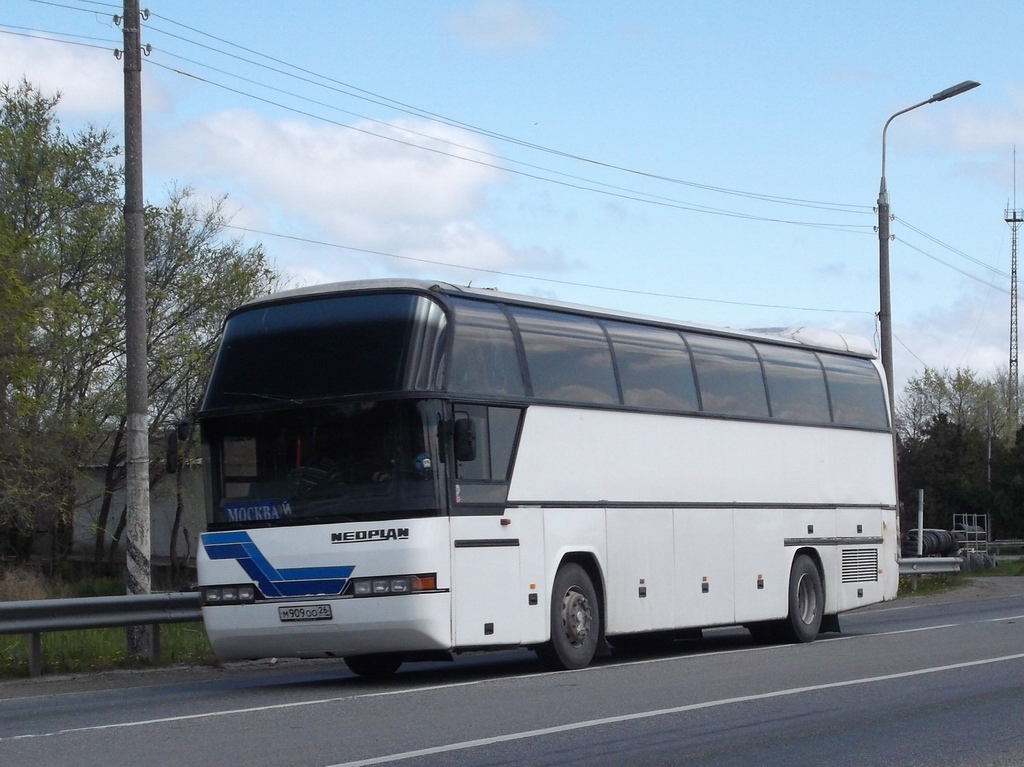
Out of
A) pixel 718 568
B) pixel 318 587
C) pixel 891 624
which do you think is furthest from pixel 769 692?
pixel 891 624

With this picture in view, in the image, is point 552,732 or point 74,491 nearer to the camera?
point 552,732

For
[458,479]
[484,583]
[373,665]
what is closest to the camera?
[458,479]

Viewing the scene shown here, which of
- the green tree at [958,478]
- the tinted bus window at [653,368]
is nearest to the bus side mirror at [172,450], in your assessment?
the tinted bus window at [653,368]

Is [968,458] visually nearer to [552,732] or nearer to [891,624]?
[891,624]

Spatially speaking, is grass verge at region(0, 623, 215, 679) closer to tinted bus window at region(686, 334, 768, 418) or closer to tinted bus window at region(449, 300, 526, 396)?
tinted bus window at region(449, 300, 526, 396)

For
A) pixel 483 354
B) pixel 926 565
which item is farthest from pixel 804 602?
pixel 926 565

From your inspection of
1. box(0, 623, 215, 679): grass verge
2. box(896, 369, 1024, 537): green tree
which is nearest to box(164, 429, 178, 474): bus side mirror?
box(0, 623, 215, 679): grass verge

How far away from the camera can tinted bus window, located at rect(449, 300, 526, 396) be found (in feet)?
44.3

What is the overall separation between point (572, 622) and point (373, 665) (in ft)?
6.54

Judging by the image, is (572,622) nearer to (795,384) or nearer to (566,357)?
(566,357)

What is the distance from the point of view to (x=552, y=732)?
9.36m

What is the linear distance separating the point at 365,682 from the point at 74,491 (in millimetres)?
22600

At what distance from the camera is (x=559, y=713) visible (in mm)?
10422

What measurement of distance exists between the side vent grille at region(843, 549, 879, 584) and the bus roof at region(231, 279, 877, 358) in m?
2.78
